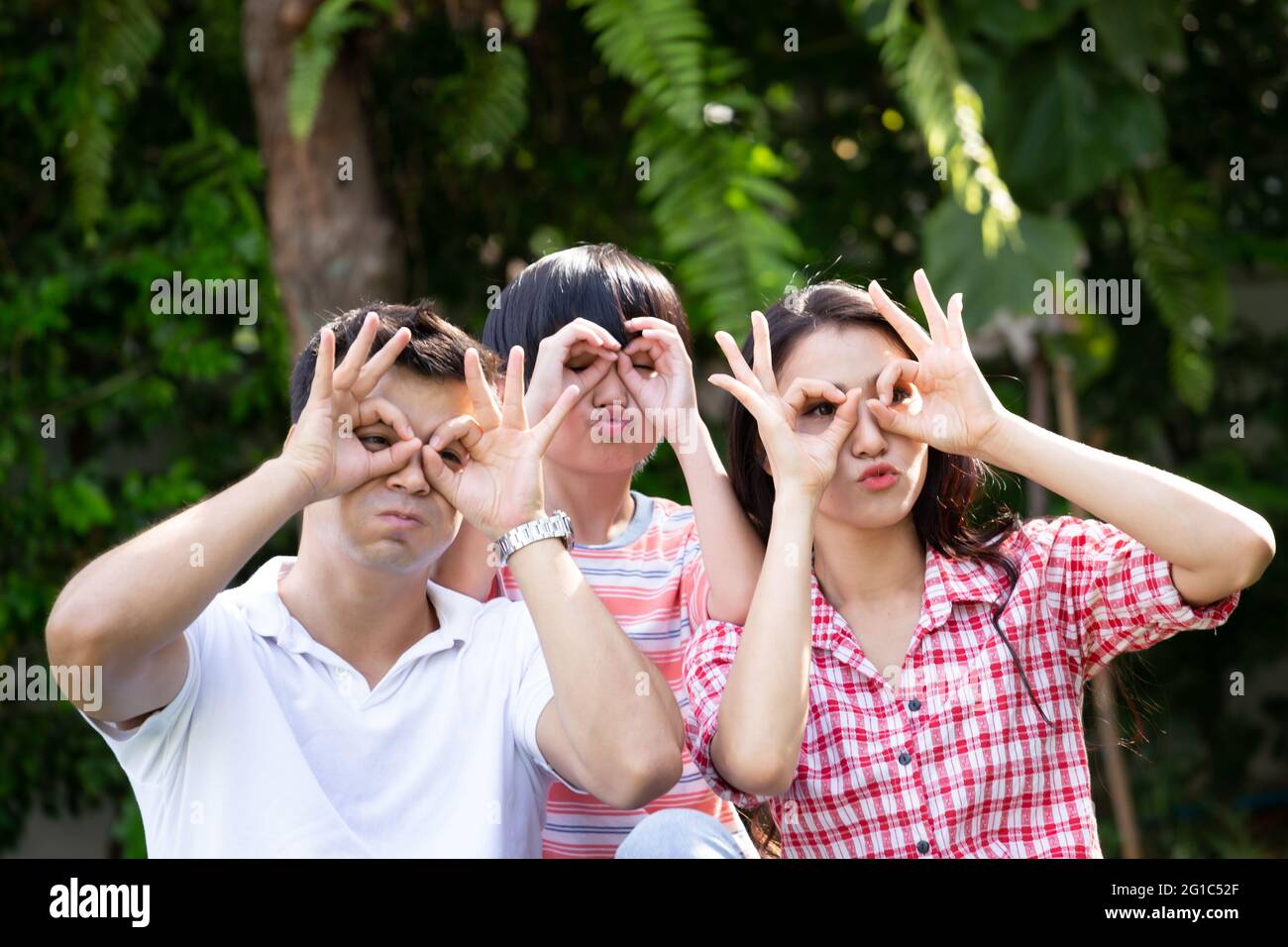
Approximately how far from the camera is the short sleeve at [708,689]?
198 cm

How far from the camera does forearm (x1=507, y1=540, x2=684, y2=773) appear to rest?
5.97 feet

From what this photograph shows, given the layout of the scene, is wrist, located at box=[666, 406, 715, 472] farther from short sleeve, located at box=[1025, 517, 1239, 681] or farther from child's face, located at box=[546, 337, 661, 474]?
short sleeve, located at box=[1025, 517, 1239, 681]

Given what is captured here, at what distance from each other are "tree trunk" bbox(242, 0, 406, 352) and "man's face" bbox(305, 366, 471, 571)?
1.70 metres

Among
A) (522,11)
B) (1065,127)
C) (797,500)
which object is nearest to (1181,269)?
(1065,127)

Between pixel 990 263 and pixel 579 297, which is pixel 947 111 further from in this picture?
pixel 579 297

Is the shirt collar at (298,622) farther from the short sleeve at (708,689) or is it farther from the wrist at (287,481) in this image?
the short sleeve at (708,689)

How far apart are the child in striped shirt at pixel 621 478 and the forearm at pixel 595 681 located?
232 mm

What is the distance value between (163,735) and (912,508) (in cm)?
119

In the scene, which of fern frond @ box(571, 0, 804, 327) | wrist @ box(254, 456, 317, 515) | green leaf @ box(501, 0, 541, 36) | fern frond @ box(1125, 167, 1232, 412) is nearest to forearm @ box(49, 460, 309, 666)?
wrist @ box(254, 456, 317, 515)
